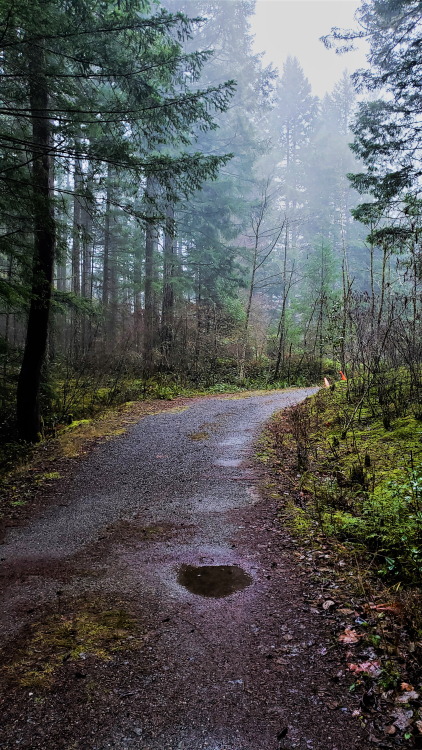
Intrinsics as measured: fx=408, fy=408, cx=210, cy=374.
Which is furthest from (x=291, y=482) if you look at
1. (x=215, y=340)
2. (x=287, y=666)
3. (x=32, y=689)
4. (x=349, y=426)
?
(x=215, y=340)

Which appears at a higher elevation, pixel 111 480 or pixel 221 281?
pixel 221 281

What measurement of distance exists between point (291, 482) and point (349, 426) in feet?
7.39

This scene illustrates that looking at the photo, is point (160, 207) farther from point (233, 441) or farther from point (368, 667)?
point (368, 667)

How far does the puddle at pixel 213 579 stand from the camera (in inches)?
138

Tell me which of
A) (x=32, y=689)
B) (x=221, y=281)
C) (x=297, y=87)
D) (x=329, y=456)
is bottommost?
(x=32, y=689)

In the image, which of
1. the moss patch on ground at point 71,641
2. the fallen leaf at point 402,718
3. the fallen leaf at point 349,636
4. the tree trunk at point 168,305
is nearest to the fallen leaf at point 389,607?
the fallen leaf at point 349,636

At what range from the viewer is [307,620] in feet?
10.3

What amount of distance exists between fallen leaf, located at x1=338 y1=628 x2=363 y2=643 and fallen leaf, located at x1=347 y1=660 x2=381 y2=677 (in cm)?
22

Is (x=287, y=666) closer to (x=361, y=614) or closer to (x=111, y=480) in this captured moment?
(x=361, y=614)

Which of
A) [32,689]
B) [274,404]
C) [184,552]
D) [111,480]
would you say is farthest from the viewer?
[274,404]

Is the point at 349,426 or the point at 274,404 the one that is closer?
the point at 349,426

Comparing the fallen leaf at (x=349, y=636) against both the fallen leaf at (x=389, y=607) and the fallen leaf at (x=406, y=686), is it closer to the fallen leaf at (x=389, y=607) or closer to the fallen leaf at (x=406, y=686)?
the fallen leaf at (x=389, y=607)

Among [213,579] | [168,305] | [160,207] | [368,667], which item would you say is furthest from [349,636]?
[160,207]

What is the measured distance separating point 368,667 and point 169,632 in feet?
4.45
